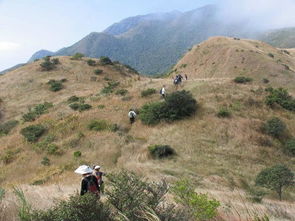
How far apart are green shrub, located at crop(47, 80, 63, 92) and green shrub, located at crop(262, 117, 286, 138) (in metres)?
35.6

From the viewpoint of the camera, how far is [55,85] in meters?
54.3

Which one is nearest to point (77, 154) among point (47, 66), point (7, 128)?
point (7, 128)

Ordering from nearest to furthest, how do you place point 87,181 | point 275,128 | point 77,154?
point 87,181 < point 77,154 < point 275,128

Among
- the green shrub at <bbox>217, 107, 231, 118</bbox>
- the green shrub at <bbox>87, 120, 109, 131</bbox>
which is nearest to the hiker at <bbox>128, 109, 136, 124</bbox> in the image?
the green shrub at <bbox>87, 120, 109, 131</bbox>

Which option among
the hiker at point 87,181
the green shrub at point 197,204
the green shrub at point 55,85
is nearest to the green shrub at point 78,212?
the green shrub at point 197,204

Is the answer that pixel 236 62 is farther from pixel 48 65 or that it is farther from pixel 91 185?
pixel 91 185

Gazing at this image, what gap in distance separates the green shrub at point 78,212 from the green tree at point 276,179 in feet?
47.7

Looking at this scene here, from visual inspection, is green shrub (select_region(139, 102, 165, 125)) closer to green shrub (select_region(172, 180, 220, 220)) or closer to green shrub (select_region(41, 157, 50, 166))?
green shrub (select_region(41, 157, 50, 166))

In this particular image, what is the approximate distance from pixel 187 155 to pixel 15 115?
104ft

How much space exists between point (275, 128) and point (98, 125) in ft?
45.4

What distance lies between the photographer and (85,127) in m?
28.2

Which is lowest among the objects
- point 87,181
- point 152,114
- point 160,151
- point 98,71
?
point 98,71

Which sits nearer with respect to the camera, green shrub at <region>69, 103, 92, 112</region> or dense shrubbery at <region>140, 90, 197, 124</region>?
dense shrubbery at <region>140, 90, 197, 124</region>

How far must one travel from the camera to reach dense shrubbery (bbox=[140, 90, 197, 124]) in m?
27.2
